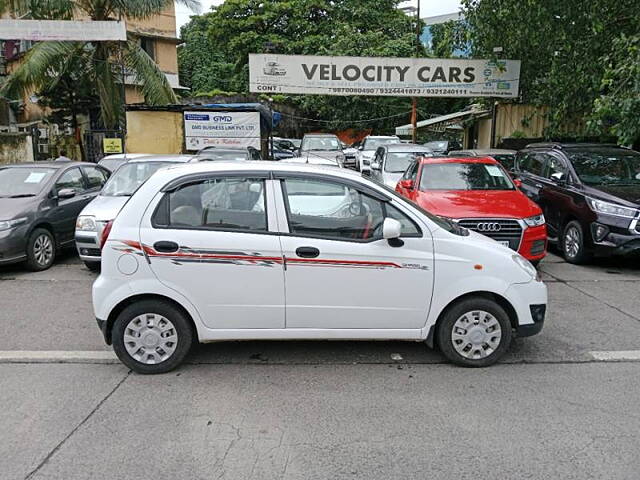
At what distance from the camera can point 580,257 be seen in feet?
27.4

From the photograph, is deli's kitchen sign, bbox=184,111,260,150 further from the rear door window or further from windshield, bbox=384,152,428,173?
the rear door window

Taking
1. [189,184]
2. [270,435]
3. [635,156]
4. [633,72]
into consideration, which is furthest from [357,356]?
[633,72]

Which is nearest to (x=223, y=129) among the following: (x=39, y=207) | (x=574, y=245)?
(x=39, y=207)

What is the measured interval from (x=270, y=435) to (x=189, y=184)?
6.91 feet

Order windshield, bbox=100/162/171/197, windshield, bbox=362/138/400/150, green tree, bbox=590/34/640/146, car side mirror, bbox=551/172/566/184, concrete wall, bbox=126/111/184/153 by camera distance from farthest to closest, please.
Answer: windshield, bbox=362/138/400/150 < concrete wall, bbox=126/111/184/153 < green tree, bbox=590/34/640/146 < car side mirror, bbox=551/172/566/184 < windshield, bbox=100/162/171/197

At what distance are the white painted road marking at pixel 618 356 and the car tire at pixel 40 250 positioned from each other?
751 centimetres

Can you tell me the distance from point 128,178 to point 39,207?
139cm

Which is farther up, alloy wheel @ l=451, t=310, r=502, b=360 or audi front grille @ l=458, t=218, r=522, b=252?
audi front grille @ l=458, t=218, r=522, b=252

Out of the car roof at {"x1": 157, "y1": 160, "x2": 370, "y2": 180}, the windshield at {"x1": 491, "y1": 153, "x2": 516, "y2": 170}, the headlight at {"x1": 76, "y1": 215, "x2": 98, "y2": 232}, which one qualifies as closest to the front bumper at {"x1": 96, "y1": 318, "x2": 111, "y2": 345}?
the car roof at {"x1": 157, "y1": 160, "x2": 370, "y2": 180}

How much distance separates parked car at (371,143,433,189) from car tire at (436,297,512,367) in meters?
8.03

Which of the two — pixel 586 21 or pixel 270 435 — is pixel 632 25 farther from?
pixel 270 435

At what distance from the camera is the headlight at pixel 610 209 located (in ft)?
25.0

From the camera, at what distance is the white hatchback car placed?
169 inches

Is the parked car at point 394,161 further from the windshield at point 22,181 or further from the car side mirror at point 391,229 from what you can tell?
the car side mirror at point 391,229
